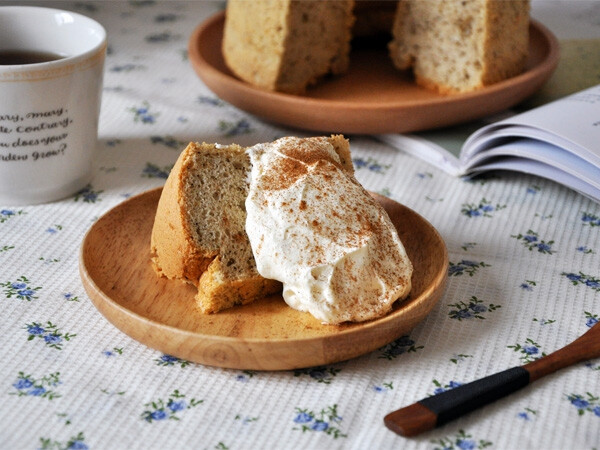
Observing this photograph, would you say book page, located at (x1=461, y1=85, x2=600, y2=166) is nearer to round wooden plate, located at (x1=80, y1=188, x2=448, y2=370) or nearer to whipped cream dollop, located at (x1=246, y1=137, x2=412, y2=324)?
round wooden plate, located at (x1=80, y1=188, x2=448, y2=370)

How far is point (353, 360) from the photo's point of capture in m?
1.31

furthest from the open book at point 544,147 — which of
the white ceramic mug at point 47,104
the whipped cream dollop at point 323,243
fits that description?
the white ceramic mug at point 47,104

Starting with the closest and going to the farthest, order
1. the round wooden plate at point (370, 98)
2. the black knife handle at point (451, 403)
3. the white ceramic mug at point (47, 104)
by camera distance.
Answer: the black knife handle at point (451, 403), the white ceramic mug at point (47, 104), the round wooden plate at point (370, 98)

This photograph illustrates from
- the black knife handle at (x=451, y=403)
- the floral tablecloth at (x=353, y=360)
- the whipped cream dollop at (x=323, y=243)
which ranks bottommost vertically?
the floral tablecloth at (x=353, y=360)

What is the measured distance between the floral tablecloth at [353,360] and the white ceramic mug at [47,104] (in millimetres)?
66

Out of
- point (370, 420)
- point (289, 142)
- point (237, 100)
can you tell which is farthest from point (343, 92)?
point (370, 420)

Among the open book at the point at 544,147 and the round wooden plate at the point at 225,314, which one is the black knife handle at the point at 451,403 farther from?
the open book at the point at 544,147

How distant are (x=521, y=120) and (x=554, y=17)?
4.29ft

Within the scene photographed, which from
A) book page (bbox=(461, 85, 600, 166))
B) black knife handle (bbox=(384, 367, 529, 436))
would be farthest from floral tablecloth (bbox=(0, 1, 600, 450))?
book page (bbox=(461, 85, 600, 166))

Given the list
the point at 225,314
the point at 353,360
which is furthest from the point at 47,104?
the point at 353,360

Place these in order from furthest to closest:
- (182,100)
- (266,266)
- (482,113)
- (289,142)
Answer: (182,100) < (482,113) < (289,142) < (266,266)

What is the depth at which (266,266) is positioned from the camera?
131 cm

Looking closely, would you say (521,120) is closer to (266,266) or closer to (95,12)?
(266,266)

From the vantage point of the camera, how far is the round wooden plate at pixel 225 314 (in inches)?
47.8
